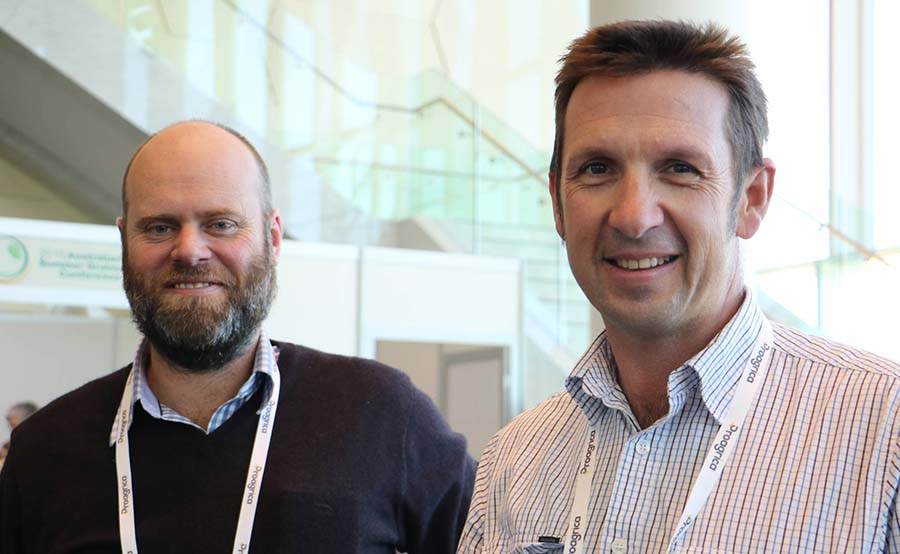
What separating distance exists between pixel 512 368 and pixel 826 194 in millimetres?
2364

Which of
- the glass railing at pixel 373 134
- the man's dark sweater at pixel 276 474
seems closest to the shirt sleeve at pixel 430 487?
the man's dark sweater at pixel 276 474

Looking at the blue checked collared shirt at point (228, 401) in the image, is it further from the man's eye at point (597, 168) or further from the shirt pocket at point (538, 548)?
the man's eye at point (597, 168)

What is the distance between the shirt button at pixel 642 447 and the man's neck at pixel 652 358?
67 millimetres

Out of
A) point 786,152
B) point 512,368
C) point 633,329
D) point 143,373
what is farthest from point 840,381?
point 786,152

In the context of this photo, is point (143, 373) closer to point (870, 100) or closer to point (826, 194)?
point (826, 194)

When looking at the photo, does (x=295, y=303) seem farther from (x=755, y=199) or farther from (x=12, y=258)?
(x=755, y=199)

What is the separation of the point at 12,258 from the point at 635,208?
198 inches

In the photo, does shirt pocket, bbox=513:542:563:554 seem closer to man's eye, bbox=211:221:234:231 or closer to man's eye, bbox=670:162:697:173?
man's eye, bbox=670:162:697:173

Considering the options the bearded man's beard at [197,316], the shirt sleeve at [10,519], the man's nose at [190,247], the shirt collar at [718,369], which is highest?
the man's nose at [190,247]

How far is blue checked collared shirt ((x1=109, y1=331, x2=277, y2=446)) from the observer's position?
208 cm

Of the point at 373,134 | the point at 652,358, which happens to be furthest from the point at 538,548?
the point at 373,134

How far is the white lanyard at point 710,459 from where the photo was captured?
136cm

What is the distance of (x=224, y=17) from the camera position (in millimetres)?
8211

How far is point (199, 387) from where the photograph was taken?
2100 millimetres
